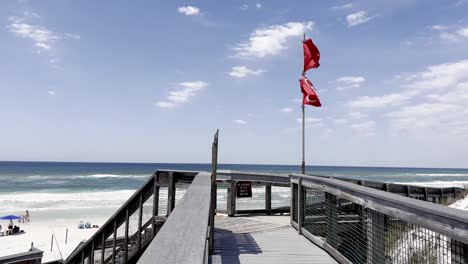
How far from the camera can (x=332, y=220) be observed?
247 inches

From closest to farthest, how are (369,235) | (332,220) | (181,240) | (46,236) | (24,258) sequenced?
(181,240)
(369,235)
(332,220)
(24,258)
(46,236)

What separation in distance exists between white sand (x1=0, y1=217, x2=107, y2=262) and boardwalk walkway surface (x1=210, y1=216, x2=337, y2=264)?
640 inches

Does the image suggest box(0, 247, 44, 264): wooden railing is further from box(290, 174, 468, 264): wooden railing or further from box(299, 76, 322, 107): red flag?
box(299, 76, 322, 107): red flag

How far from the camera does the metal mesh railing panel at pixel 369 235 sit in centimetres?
404

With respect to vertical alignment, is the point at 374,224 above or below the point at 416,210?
below

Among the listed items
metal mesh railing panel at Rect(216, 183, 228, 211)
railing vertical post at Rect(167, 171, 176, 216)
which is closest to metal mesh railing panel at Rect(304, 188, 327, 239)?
metal mesh railing panel at Rect(216, 183, 228, 211)

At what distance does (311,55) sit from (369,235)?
7.67 meters

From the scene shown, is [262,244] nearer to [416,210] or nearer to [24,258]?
[416,210]

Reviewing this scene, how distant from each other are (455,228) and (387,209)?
1.26 m

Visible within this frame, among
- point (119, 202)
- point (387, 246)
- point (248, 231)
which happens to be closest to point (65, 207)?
point (119, 202)

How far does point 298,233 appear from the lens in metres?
7.77

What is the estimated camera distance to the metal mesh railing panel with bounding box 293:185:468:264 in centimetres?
404

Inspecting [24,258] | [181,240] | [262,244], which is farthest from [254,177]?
[24,258]

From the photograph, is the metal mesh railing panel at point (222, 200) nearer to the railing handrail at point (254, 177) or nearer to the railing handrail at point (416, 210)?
the railing handrail at point (254, 177)
